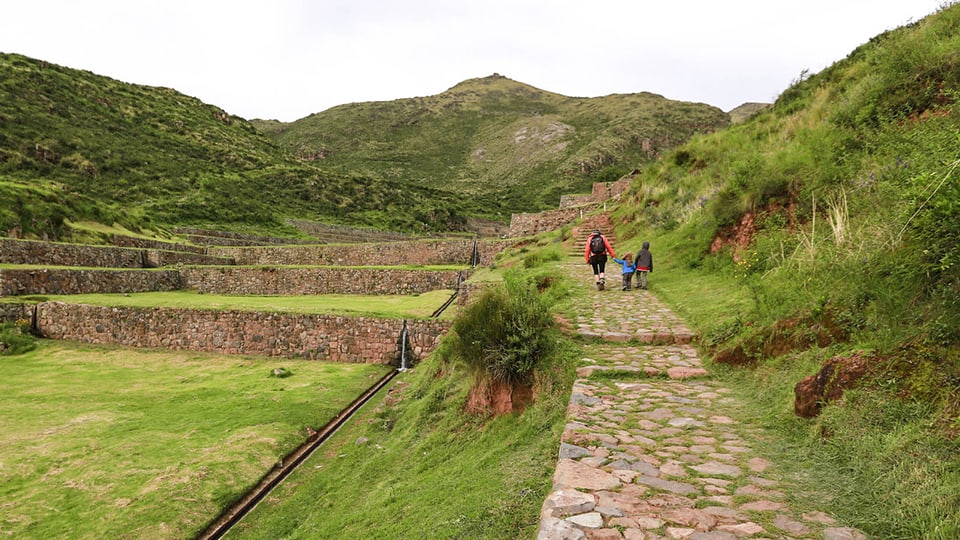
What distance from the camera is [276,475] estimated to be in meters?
7.57

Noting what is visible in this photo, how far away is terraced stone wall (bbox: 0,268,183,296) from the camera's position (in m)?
16.6

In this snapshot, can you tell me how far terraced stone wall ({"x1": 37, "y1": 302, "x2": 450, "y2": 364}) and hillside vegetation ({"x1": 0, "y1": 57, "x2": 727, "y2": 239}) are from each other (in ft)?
30.9

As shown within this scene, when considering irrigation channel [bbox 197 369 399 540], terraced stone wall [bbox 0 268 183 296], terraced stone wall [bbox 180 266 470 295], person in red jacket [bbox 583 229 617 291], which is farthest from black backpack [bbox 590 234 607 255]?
terraced stone wall [bbox 0 268 183 296]

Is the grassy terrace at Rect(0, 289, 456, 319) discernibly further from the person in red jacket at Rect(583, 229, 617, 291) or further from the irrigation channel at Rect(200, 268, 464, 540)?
the person in red jacket at Rect(583, 229, 617, 291)

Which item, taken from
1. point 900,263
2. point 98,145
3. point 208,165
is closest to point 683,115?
point 208,165

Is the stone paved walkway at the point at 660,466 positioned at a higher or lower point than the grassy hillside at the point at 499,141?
lower

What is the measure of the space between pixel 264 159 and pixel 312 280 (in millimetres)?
49825

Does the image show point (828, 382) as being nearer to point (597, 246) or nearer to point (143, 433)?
point (597, 246)

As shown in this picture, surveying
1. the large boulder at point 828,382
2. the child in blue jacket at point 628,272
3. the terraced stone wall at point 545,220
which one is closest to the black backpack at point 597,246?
the child in blue jacket at point 628,272

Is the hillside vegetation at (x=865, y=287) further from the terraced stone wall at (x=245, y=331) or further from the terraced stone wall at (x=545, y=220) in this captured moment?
the terraced stone wall at (x=545, y=220)

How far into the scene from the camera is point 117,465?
23.9 feet

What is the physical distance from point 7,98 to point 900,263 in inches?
2728

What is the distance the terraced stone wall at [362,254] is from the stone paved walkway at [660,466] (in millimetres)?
22484

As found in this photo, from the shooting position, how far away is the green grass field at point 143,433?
6207mm
